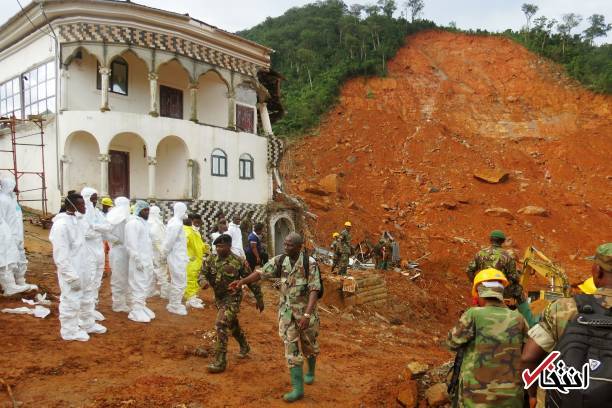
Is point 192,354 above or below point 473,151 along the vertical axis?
below

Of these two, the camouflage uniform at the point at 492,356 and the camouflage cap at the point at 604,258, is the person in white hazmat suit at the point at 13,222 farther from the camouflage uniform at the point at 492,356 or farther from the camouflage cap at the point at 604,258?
the camouflage cap at the point at 604,258

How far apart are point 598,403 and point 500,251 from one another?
4590mm

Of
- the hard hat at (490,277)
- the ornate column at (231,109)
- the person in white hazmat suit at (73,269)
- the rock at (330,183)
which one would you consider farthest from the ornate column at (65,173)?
the hard hat at (490,277)

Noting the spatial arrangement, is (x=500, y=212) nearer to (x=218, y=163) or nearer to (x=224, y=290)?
(x=218, y=163)

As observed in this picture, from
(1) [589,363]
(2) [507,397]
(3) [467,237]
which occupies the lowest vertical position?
(3) [467,237]

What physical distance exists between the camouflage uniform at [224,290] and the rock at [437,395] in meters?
2.18

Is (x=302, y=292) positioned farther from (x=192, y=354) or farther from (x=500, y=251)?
(x=500, y=251)

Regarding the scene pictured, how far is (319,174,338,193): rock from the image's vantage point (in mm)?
27500

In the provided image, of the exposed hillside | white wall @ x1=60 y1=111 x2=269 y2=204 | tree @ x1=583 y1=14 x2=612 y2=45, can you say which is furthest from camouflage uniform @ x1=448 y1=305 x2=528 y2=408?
tree @ x1=583 y1=14 x2=612 y2=45

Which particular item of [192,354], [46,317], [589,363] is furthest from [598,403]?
[46,317]

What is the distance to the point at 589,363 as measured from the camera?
2430 mm

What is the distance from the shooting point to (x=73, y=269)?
6160 mm

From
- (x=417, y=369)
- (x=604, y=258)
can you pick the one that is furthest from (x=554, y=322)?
(x=417, y=369)

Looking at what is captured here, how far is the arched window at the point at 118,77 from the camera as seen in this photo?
17047 mm
